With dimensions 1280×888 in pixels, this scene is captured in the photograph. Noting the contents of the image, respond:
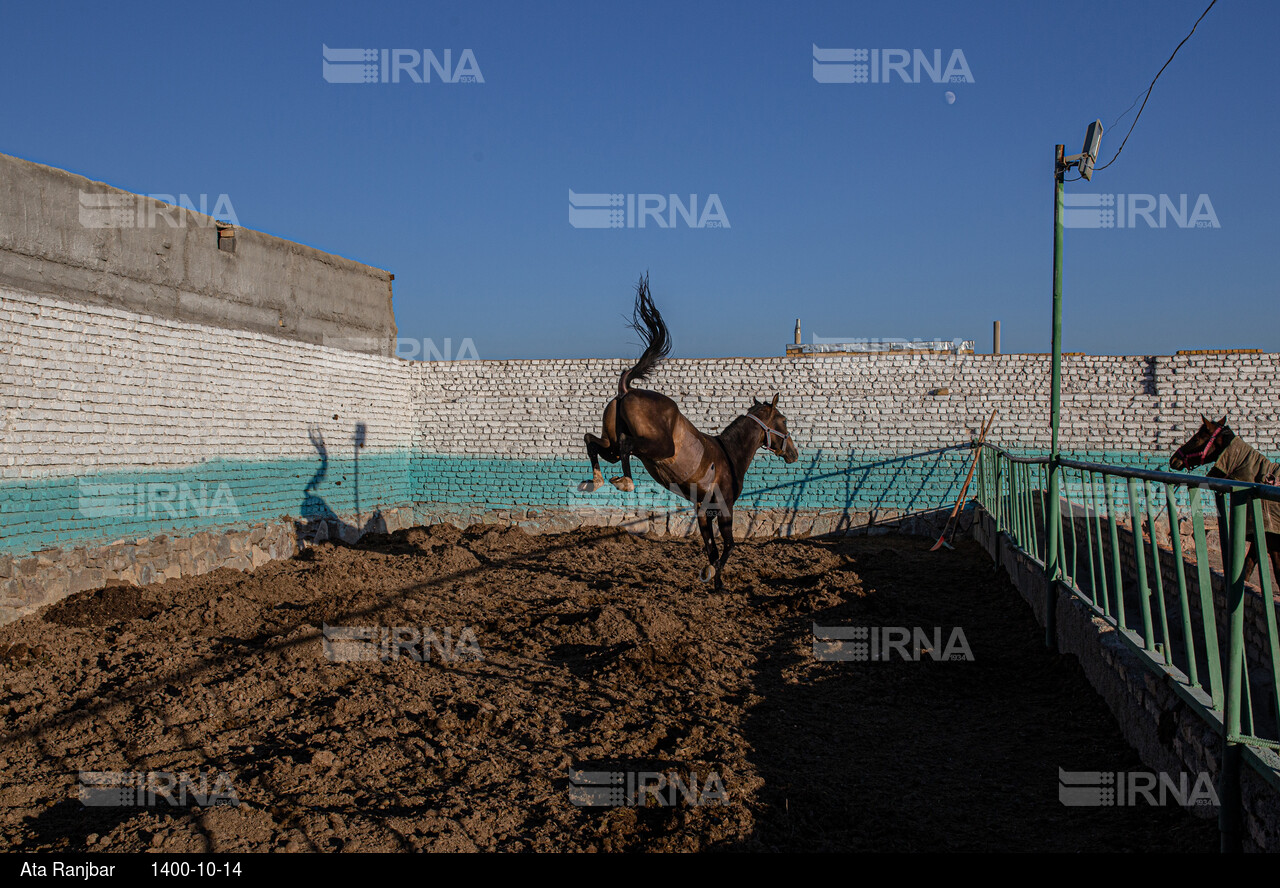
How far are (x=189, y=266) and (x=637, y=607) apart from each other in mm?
7169

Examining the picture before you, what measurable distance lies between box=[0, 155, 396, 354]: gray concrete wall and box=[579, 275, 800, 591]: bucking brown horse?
5709 millimetres

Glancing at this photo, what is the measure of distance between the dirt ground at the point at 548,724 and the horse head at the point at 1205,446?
197 centimetres

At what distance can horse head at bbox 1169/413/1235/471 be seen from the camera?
24.1ft

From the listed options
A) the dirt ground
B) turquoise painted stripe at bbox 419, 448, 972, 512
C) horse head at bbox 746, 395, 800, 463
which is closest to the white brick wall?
the dirt ground

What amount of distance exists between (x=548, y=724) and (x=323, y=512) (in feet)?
29.7

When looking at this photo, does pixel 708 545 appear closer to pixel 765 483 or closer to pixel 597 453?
pixel 597 453

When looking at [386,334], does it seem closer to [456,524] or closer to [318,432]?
[318,432]

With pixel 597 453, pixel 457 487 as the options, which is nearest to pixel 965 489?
pixel 597 453

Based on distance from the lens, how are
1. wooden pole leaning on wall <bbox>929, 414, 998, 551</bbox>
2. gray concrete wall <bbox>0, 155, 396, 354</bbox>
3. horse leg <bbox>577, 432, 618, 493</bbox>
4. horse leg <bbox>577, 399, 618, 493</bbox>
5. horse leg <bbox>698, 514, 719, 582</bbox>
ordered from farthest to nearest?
wooden pole leaning on wall <bbox>929, 414, 998, 551</bbox>
horse leg <bbox>698, 514, 719, 582</bbox>
gray concrete wall <bbox>0, 155, 396, 354</bbox>
horse leg <bbox>577, 432, 618, 493</bbox>
horse leg <bbox>577, 399, 618, 493</bbox>

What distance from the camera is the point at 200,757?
4.27 metres

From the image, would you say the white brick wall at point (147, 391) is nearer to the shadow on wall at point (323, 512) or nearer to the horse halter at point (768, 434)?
the shadow on wall at point (323, 512)

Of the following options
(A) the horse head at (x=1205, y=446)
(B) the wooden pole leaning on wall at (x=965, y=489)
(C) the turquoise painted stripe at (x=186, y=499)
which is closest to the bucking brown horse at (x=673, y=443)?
(A) the horse head at (x=1205, y=446)

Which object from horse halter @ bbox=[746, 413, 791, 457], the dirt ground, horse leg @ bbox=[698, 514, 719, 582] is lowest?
the dirt ground

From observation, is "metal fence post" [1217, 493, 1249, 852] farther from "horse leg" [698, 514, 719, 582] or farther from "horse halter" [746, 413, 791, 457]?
"horse halter" [746, 413, 791, 457]
